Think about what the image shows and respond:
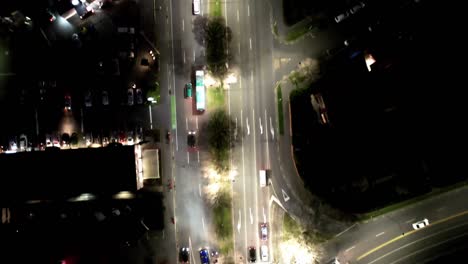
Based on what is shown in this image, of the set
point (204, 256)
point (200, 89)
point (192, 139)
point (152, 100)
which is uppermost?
point (200, 89)

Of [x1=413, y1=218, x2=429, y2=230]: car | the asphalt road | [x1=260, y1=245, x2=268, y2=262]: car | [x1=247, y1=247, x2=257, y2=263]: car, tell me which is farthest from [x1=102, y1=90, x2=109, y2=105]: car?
[x1=413, y1=218, x2=429, y2=230]: car

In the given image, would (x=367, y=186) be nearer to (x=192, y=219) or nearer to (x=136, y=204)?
(x=192, y=219)

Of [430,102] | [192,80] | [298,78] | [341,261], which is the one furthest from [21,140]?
[430,102]

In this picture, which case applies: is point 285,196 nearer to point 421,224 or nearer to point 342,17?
point 421,224

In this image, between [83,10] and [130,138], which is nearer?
[83,10]

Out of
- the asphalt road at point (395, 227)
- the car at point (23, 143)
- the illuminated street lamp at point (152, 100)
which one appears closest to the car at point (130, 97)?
the illuminated street lamp at point (152, 100)

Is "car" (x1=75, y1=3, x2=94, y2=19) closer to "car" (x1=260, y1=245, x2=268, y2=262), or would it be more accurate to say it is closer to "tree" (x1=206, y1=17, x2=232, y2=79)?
"tree" (x1=206, y1=17, x2=232, y2=79)

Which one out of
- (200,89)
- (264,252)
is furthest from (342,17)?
(264,252)

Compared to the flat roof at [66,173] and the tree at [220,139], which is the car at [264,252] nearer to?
the tree at [220,139]
